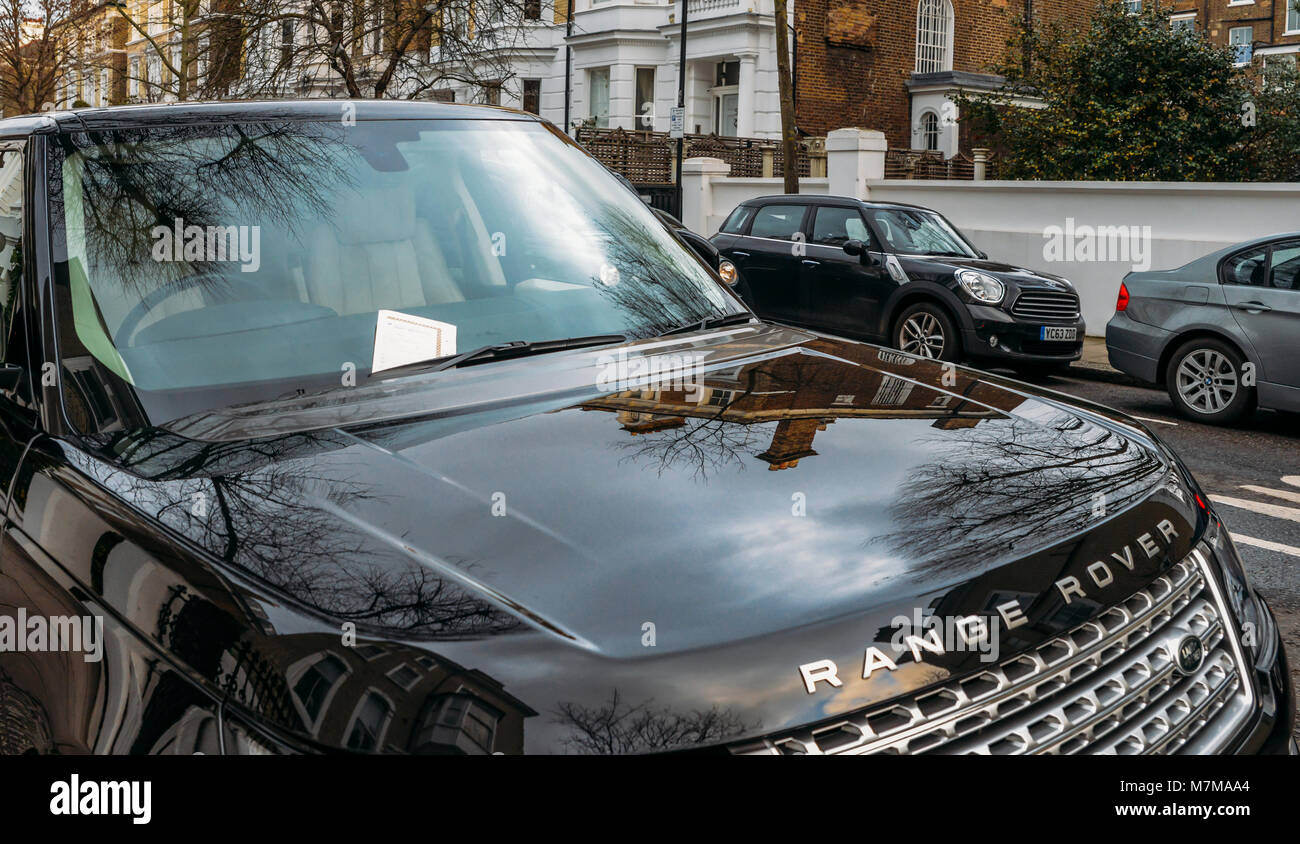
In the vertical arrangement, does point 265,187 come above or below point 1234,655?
above

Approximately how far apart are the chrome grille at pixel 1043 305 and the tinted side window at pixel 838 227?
6.31 feet

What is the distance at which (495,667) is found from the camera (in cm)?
145

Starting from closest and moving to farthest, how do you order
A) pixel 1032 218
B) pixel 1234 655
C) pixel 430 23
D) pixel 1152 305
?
pixel 1234 655 → pixel 1152 305 → pixel 1032 218 → pixel 430 23

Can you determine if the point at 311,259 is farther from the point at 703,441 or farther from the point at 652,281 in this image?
the point at 703,441

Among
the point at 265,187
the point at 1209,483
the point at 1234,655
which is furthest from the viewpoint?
the point at 1209,483

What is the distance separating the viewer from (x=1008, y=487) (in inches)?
77.9

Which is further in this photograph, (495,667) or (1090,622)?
(1090,622)

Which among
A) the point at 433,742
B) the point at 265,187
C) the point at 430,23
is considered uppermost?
the point at 430,23

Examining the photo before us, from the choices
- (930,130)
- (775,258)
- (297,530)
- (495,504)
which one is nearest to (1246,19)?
(930,130)

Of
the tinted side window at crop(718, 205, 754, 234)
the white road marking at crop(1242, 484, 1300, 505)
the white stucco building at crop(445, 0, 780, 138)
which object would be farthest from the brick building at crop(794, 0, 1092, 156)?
the white road marking at crop(1242, 484, 1300, 505)

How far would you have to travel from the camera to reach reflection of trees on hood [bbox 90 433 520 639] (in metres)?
1.55

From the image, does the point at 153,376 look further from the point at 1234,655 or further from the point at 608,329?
the point at 1234,655
